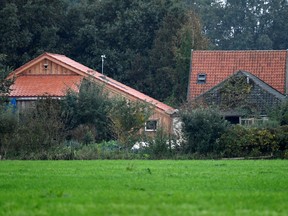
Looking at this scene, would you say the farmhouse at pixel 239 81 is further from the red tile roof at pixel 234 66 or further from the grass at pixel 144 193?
the grass at pixel 144 193

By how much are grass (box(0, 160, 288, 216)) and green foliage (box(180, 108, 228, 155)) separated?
49.4 feet

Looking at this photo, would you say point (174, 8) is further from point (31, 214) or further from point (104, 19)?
point (31, 214)

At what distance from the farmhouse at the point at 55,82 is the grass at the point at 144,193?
33861 millimetres

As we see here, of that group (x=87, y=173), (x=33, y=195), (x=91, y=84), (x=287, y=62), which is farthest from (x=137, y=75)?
(x=33, y=195)

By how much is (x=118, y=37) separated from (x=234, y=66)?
15.1m

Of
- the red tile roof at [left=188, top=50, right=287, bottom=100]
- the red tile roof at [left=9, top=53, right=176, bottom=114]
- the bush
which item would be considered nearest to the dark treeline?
the red tile roof at [left=188, top=50, right=287, bottom=100]

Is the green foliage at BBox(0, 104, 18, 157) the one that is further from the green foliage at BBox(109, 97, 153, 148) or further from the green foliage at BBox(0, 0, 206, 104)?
the green foliage at BBox(0, 0, 206, 104)

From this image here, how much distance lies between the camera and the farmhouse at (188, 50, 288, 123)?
5338 cm

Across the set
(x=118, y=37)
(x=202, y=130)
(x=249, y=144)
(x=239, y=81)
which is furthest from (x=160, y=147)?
(x=118, y=37)

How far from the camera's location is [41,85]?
5972cm

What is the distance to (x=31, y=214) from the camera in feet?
40.7

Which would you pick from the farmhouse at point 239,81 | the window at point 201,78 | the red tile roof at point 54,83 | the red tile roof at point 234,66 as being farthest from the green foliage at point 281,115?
the window at point 201,78

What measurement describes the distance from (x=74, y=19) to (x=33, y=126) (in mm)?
40038

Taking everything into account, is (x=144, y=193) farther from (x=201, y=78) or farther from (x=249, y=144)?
(x=201, y=78)
